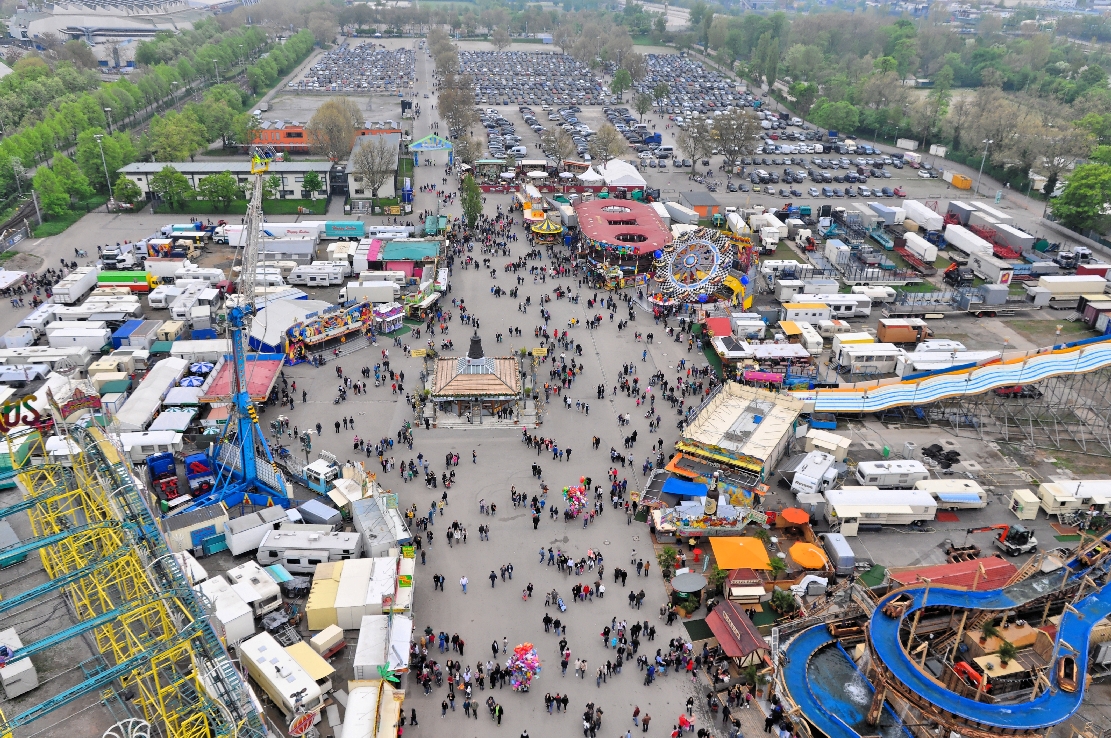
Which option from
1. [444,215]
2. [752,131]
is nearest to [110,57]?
[444,215]

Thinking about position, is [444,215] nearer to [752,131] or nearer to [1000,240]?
[752,131]

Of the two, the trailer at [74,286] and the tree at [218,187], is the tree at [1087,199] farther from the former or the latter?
the trailer at [74,286]

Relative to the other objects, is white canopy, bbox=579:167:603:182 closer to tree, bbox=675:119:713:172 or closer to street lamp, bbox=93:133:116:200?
tree, bbox=675:119:713:172

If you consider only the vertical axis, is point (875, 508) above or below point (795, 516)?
above

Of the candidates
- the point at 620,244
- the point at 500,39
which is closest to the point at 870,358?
the point at 620,244

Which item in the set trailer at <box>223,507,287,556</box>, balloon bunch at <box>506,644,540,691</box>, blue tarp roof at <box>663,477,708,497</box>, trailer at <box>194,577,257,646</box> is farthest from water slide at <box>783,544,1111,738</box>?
trailer at <box>223,507,287,556</box>

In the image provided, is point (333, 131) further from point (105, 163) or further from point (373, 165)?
point (105, 163)
